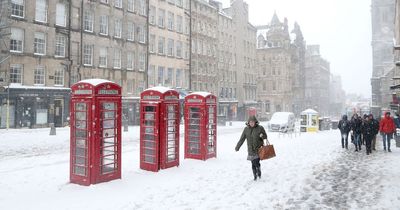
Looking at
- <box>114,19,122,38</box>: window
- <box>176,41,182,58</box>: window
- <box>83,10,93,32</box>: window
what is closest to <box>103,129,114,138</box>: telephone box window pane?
<box>83,10,93,32</box>: window

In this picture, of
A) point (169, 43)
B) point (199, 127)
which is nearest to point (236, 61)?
point (169, 43)

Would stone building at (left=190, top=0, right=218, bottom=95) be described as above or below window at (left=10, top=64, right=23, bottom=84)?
above

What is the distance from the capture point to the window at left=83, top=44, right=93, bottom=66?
3544 cm

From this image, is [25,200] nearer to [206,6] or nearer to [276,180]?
[276,180]

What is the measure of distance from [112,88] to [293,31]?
85426mm

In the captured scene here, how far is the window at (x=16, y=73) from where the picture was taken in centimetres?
2984

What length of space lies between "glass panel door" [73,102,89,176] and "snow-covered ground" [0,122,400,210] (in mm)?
555

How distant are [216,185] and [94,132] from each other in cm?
367

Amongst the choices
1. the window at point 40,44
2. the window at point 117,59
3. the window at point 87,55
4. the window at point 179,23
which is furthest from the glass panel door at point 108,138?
the window at point 179,23

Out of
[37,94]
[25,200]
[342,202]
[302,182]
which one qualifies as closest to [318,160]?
[302,182]

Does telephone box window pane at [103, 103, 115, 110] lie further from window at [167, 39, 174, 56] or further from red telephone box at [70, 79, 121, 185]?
window at [167, 39, 174, 56]

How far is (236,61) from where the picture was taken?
63781 millimetres

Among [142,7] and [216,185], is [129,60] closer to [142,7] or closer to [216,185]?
[142,7]

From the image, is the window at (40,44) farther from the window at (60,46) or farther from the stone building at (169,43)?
the stone building at (169,43)
